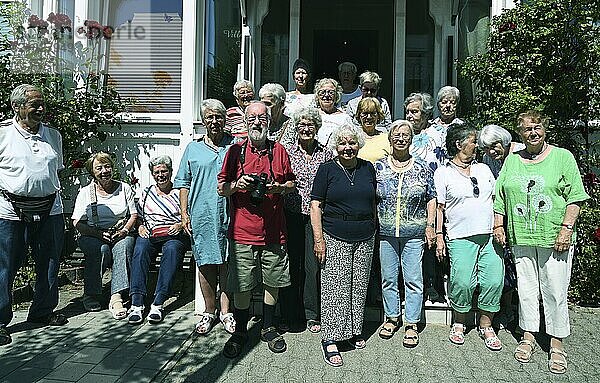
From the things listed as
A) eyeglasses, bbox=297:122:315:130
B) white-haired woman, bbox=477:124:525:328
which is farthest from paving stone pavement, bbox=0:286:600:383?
eyeglasses, bbox=297:122:315:130

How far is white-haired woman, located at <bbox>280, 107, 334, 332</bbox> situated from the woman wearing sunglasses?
0.98 meters

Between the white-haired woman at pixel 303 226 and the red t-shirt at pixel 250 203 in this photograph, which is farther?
the white-haired woman at pixel 303 226

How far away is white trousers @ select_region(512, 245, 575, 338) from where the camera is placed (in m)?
4.29

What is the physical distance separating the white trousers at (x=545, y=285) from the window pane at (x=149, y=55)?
482 centimetres

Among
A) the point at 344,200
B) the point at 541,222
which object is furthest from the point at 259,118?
the point at 541,222

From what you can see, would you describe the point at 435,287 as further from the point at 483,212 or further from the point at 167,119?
the point at 167,119

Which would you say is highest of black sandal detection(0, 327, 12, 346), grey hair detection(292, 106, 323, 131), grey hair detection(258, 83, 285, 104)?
grey hair detection(258, 83, 285, 104)

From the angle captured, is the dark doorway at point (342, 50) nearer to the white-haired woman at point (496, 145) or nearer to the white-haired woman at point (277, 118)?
the white-haired woman at point (277, 118)

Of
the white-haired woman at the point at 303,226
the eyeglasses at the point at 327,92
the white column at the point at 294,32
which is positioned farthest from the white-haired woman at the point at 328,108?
the white column at the point at 294,32

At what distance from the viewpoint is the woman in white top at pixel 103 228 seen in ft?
18.2

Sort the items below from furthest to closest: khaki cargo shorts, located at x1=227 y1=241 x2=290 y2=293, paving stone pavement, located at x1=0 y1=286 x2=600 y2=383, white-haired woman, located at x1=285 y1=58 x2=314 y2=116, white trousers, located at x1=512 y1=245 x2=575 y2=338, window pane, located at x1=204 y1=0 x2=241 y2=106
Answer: window pane, located at x1=204 y1=0 x2=241 y2=106 → white-haired woman, located at x1=285 y1=58 x2=314 y2=116 → khaki cargo shorts, located at x1=227 y1=241 x2=290 y2=293 → white trousers, located at x1=512 y1=245 x2=575 y2=338 → paving stone pavement, located at x1=0 y1=286 x2=600 y2=383

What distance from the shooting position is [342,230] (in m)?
4.35

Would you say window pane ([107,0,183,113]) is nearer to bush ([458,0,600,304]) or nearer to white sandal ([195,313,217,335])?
white sandal ([195,313,217,335])

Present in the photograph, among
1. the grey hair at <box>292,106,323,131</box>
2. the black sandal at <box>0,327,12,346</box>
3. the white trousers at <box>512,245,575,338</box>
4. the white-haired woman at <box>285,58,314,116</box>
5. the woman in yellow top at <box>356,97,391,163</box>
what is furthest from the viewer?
the white-haired woman at <box>285,58,314,116</box>
